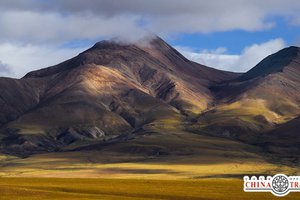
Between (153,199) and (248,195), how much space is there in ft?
41.9

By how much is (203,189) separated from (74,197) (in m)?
23.4

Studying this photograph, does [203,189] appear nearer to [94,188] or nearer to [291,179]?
[94,188]

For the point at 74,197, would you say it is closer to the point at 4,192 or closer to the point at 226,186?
the point at 4,192

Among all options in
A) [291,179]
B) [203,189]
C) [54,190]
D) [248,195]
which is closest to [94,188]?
[54,190]

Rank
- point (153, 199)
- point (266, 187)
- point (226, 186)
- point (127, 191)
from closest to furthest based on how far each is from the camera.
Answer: point (266, 187) → point (153, 199) → point (127, 191) → point (226, 186)

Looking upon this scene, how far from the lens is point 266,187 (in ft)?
245

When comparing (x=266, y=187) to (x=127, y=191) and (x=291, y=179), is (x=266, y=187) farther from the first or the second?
(x=127, y=191)

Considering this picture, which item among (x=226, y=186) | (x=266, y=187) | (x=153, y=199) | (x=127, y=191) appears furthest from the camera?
(x=226, y=186)

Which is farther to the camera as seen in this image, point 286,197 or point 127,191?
point 127,191

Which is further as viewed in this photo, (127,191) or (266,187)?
(127,191)

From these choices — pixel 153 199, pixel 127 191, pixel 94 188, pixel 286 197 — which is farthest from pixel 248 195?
pixel 94 188

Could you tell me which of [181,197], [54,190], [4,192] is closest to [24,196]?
[4,192]

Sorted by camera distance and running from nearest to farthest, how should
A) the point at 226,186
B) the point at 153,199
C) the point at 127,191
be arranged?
the point at 153,199 → the point at 127,191 → the point at 226,186

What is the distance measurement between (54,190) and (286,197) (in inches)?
1349
